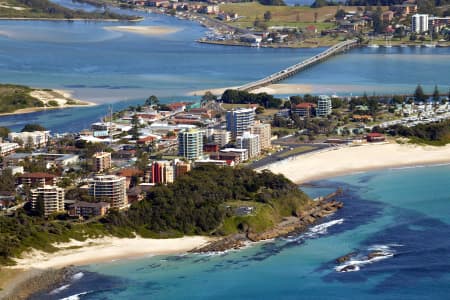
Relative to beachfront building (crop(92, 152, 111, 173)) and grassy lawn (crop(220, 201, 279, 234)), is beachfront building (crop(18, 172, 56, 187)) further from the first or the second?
grassy lawn (crop(220, 201, 279, 234))

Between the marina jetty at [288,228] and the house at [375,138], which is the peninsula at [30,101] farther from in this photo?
the marina jetty at [288,228]

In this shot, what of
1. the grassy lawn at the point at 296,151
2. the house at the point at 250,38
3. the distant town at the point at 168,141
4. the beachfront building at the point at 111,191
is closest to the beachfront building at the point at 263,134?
the distant town at the point at 168,141

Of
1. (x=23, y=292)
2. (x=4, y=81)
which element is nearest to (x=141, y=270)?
(x=23, y=292)

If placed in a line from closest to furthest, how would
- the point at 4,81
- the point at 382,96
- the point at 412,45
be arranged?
1. the point at 382,96
2. the point at 4,81
3. the point at 412,45

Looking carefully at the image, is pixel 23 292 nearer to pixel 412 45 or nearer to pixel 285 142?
pixel 285 142

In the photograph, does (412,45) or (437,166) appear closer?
(437,166)

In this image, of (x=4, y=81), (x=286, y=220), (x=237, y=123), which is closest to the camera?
(x=286, y=220)

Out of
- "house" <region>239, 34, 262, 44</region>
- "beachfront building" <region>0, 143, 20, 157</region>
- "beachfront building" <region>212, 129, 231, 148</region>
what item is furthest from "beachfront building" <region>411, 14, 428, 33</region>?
"beachfront building" <region>0, 143, 20, 157</region>
